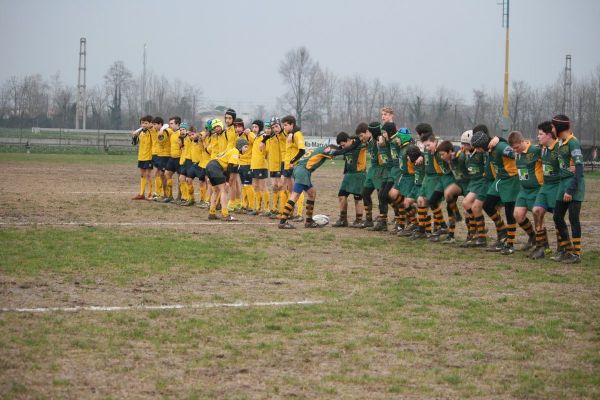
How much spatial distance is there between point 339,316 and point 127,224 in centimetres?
893

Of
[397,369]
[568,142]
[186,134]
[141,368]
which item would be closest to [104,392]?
[141,368]

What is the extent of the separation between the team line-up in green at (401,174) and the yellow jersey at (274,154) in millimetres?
24

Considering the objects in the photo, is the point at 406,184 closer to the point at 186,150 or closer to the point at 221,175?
the point at 221,175

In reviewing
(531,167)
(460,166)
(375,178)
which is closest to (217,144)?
(375,178)

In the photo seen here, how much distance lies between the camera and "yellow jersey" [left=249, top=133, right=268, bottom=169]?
20.5 meters

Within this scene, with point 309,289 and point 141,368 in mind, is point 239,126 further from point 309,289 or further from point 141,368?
point 141,368

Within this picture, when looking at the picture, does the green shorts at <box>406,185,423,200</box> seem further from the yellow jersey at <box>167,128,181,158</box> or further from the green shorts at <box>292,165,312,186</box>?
the yellow jersey at <box>167,128,181,158</box>

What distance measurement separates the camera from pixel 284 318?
9031 millimetres

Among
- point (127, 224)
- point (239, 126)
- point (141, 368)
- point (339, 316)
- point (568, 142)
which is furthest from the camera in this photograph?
point (239, 126)

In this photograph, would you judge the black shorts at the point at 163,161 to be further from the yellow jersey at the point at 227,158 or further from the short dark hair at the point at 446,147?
the short dark hair at the point at 446,147

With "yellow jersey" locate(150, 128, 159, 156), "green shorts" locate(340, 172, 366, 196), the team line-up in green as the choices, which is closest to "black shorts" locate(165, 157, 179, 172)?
the team line-up in green

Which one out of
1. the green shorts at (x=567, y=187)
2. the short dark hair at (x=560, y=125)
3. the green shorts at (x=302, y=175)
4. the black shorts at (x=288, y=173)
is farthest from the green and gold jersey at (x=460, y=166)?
the black shorts at (x=288, y=173)

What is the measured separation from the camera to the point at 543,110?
2709 inches

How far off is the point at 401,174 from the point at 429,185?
3.13 ft
